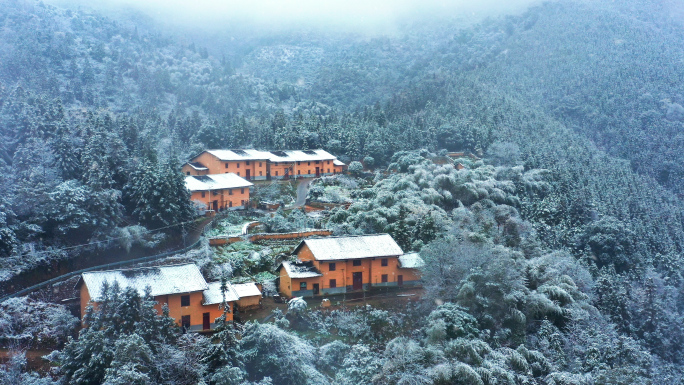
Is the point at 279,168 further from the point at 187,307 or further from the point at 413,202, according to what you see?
the point at 187,307

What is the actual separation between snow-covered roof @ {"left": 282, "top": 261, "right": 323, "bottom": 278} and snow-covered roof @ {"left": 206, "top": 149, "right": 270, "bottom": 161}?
24.4m

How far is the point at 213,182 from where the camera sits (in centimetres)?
4878

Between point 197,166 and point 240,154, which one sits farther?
point 240,154

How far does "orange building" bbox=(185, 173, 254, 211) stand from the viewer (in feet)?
153

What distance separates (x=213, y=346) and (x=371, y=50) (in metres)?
146

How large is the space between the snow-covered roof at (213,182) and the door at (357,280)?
17.6 meters

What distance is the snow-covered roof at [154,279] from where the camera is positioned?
2683cm

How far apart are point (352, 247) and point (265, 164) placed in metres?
27.5

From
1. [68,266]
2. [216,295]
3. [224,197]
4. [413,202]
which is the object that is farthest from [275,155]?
[216,295]

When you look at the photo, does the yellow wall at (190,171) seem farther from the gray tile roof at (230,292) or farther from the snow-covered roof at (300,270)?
the gray tile roof at (230,292)

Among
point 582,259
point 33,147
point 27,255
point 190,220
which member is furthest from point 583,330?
point 33,147

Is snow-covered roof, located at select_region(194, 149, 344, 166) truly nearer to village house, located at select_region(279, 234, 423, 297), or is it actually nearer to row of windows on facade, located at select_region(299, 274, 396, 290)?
village house, located at select_region(279, 234, 423, 297)

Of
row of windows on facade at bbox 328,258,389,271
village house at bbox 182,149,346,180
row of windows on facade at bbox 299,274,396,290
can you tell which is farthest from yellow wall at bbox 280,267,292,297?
village house at bbox 182,149,346,180

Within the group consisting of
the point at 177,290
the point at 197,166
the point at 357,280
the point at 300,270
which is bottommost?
the point at 357,280
